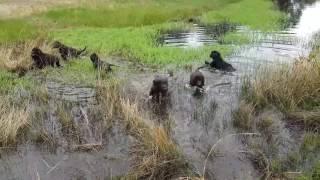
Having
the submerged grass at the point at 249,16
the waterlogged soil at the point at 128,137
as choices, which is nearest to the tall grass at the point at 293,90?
the waterlogged soil at the point at 128,137

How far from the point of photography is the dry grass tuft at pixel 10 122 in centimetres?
916

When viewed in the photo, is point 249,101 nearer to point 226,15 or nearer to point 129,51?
point 129,51

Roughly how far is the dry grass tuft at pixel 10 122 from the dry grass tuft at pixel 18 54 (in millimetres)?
4125

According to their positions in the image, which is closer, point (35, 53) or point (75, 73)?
point (75, 73)

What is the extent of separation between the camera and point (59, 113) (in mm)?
10602

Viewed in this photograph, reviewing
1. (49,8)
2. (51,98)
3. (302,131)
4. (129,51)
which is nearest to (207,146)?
(302,131)

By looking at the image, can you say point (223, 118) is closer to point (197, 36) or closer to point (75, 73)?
point (75, 73)

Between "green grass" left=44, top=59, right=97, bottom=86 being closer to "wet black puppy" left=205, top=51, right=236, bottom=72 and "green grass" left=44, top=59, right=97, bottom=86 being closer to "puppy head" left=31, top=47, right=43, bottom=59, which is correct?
"puppy head" left=31, top=47, right=43, bottom=59

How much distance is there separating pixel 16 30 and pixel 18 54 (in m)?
4.41

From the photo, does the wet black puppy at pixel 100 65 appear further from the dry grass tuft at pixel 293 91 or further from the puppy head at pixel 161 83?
the dry grass tuft at pixel 293 91

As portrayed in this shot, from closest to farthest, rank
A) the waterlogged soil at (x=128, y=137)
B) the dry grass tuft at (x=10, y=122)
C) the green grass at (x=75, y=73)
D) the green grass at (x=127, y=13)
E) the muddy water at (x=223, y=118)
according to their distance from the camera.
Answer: the waterlogged soil at (x=128, y=137)
the muddy water at (x=223, y=118)
the dry grass tuft at (x=10, y=122)
the green grass at (x=75, y=73)
the green grass at (x=127, y=13)

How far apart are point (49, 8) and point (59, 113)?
16235 mm

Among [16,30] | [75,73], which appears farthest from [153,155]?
[16,30]

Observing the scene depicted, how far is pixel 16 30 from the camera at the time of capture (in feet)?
63.2
